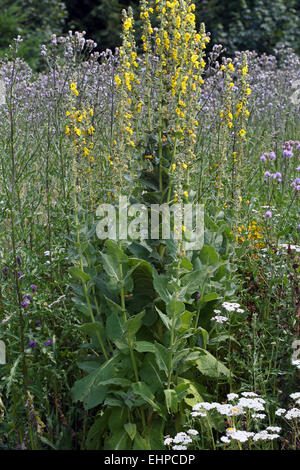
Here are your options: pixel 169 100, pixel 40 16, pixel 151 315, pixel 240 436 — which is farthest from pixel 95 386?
pixel 40 16

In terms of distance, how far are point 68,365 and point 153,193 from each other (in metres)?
1.04

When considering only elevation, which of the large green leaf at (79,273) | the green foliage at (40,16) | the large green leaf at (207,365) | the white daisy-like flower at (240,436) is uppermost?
the green foliage at (40,16)

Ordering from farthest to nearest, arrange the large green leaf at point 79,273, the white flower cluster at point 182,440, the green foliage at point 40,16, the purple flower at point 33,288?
the green foliage at point 40,16, the purple flower at point 33,288, the large green leaf at point 79,273, the white flower cluster at point 182,440

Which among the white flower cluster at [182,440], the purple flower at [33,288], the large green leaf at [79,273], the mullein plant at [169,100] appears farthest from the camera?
the purple flower at [33,288]

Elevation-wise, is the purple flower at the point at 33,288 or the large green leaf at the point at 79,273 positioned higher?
the large green leaf at the point at 79,273

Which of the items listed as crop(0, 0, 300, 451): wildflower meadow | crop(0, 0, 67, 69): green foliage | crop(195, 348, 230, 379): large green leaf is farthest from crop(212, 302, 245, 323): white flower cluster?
crop(0, 0, 67, 69): green foliage

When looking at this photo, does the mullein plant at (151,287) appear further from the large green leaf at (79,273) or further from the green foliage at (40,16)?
the green foliage at (40,16)

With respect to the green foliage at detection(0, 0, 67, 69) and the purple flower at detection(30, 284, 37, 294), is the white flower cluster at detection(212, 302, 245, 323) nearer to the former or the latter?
the purple flower at detection(30, 284, 37, 294)

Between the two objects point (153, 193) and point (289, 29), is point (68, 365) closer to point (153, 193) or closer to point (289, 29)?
point (153, 193)

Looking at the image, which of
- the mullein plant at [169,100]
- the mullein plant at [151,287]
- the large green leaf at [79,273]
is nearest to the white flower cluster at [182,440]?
the mullein plant at [151,287]

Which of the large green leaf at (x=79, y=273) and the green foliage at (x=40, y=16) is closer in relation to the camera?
the large green leaf at (x=79, y=273)

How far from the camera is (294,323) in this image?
297 cm

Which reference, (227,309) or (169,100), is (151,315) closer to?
(227,309)
